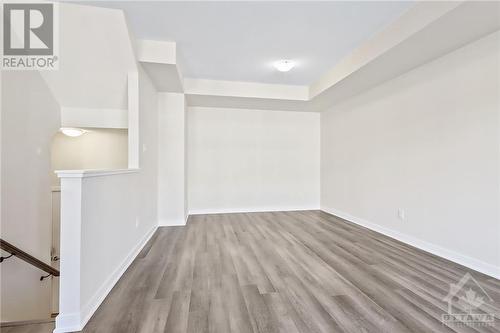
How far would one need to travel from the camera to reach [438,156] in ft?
8.72

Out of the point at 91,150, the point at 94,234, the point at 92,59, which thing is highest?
the point at 92,59

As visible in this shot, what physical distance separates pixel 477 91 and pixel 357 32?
1.40 metres

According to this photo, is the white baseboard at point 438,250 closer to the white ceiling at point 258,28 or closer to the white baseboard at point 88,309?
the white ceiling at point 258,28

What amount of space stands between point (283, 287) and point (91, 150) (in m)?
4.24

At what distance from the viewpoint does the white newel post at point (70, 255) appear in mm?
1438

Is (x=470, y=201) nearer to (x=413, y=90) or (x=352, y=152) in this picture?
(x=413, y=90)

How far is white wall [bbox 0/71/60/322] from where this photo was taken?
8.33ft

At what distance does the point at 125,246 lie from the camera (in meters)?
2.34

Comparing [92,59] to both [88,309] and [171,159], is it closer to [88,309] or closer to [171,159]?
[171,159]

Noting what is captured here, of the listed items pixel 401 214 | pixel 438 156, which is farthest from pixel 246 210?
pixel 438 156

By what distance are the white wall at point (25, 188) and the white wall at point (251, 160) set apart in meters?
2.31

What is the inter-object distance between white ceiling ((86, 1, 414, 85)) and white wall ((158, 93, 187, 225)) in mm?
685

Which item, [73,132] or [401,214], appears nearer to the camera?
[401,214]

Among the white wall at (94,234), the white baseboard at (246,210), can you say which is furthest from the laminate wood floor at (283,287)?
the white baseboard at (246,210)
